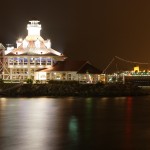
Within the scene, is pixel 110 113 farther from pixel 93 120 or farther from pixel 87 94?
pixel 87 94

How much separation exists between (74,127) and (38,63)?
115 ft

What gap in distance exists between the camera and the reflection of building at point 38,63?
6022cm

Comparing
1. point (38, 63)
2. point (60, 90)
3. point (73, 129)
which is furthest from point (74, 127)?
point (38, 63)

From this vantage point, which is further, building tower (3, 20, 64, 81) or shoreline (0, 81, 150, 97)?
building tower (3, 20, 64, 81)

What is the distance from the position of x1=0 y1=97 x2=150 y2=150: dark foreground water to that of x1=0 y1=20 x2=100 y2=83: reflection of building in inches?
685

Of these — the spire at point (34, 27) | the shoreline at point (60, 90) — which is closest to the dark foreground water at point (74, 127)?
the shoreline at point (60, 90)

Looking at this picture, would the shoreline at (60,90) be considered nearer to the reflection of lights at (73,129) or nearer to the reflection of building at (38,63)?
the reflection of building at (38,63)

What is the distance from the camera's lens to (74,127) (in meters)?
28.7

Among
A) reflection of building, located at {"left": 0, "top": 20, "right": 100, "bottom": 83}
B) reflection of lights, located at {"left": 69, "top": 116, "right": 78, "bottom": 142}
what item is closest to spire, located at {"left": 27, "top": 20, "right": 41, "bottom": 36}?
reflection of building, located at {"left": 0, "top": 20, "right": 100, "bottom": 83}

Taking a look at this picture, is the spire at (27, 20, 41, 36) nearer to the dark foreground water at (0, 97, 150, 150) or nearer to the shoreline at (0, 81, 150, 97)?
the shoreline at (0, 81, 150, 97)

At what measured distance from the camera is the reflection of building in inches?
2371

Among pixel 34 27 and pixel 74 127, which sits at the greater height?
pixel 34 27

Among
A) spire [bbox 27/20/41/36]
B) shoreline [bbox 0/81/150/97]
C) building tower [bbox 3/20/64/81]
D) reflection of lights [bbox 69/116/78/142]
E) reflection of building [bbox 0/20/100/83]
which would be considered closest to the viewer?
reflection of lights [bbox 69/116/78/142]

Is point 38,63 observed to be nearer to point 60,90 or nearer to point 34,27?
point 34,27
